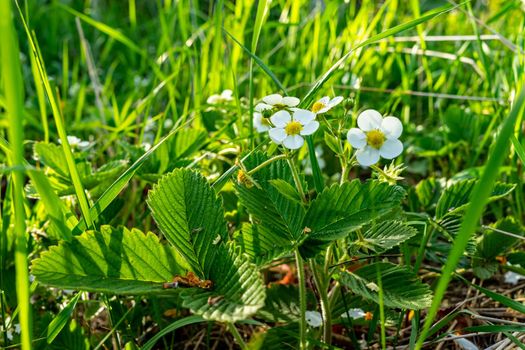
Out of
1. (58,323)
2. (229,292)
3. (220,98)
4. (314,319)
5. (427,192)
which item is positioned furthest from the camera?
(220,98)

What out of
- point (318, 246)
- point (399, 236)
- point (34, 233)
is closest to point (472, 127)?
point (399, 236)

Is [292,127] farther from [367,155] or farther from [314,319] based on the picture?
[314,319]

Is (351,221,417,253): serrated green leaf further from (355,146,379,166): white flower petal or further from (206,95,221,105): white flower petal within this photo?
(206,95,221,105): white flower petal

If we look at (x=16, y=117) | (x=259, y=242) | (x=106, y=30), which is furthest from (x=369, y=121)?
(x=106, y=30)

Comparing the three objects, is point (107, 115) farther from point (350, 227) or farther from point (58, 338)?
point (350, 227)

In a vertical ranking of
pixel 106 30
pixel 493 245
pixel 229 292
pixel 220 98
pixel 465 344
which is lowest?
pixel 465 344

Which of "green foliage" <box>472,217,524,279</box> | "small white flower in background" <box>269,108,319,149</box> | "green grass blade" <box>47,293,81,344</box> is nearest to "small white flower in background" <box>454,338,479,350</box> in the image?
"green foliage" <box>472,217,524,279</box>
